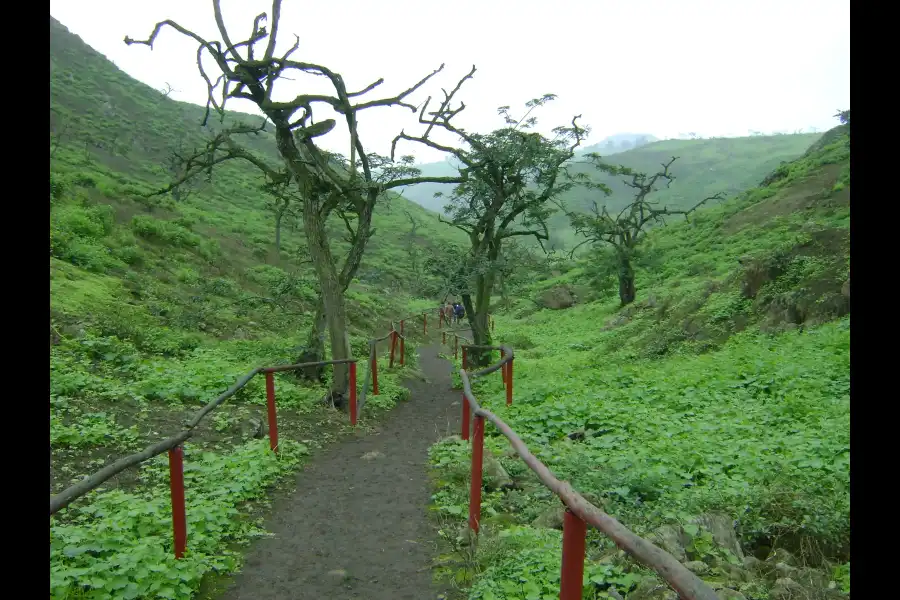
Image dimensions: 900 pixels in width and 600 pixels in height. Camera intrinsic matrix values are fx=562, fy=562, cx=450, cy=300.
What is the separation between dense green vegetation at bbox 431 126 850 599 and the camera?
4125 mm

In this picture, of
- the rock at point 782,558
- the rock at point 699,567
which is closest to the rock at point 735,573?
the rock at point 699,567

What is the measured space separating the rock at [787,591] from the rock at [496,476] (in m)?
2.88

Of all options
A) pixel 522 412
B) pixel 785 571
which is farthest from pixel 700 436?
pixel 785 571

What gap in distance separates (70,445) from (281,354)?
7206 mm

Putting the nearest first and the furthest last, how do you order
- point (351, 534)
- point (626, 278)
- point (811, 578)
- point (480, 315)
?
point (811, 578)
point (351, 534)
point (480, 315)
point (626, 278)

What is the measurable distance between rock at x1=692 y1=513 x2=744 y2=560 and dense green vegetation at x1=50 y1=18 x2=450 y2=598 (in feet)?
12.3

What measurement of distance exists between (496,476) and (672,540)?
2371mm

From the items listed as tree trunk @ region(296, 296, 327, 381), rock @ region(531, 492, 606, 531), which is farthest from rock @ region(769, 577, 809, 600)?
tree trunk @ region(296, 296, 327, 381)

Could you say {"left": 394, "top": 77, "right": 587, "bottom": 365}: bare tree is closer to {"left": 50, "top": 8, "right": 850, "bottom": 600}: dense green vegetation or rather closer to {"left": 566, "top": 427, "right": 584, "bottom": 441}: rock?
{"left": 50, "top": 8, "right": 850, "bottom": 600}: dense green vegetation

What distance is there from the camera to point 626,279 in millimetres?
26594

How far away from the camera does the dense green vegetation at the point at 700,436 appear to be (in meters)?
4.12

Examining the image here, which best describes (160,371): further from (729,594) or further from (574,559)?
(729,594)

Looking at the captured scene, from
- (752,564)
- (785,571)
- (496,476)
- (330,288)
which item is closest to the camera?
(785,571)

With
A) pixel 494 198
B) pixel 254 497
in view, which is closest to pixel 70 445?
pixel 254 497
